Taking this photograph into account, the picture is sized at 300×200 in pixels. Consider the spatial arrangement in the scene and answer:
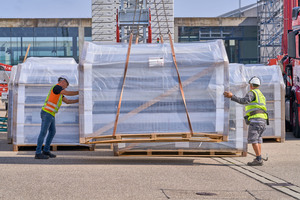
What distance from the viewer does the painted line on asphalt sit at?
341 inches

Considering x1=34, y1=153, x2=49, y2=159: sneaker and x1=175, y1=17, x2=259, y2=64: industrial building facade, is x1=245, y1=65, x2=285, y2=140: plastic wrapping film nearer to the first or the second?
x1=34, y1=153, x2=49, y2=159: sneaker

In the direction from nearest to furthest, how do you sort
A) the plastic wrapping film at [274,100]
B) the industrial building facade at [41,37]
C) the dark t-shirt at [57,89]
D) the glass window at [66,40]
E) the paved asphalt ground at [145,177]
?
the paved asphalt ground at [145,177], the dark t-shirt at [57,89], the plastic wrapping film at [274,100], the industrial building facade at [41,37], the glass window at [66,40]

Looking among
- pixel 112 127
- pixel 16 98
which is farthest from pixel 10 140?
pixel 112 127

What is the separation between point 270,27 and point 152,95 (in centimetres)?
3129

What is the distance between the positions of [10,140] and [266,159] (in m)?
7.39

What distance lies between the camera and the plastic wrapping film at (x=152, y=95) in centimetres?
1105

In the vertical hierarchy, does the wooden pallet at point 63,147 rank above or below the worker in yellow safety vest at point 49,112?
below

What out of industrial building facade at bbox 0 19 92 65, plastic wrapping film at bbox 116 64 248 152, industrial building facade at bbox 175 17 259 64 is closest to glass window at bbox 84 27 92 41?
industrial building facade at bbox 0 19 92 65

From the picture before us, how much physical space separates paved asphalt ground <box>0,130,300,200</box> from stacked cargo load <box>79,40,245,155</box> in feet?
2.47

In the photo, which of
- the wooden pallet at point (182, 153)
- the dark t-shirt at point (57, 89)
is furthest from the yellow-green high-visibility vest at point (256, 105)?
the dark t-shirt at point (57, 89)

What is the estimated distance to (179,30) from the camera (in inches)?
1873

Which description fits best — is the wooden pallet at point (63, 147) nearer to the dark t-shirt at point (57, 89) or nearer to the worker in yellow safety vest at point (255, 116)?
the dark t-shirt at point (57, 89)

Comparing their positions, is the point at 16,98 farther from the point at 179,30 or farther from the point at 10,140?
the point at 179,30

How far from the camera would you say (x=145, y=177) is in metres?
9.74
